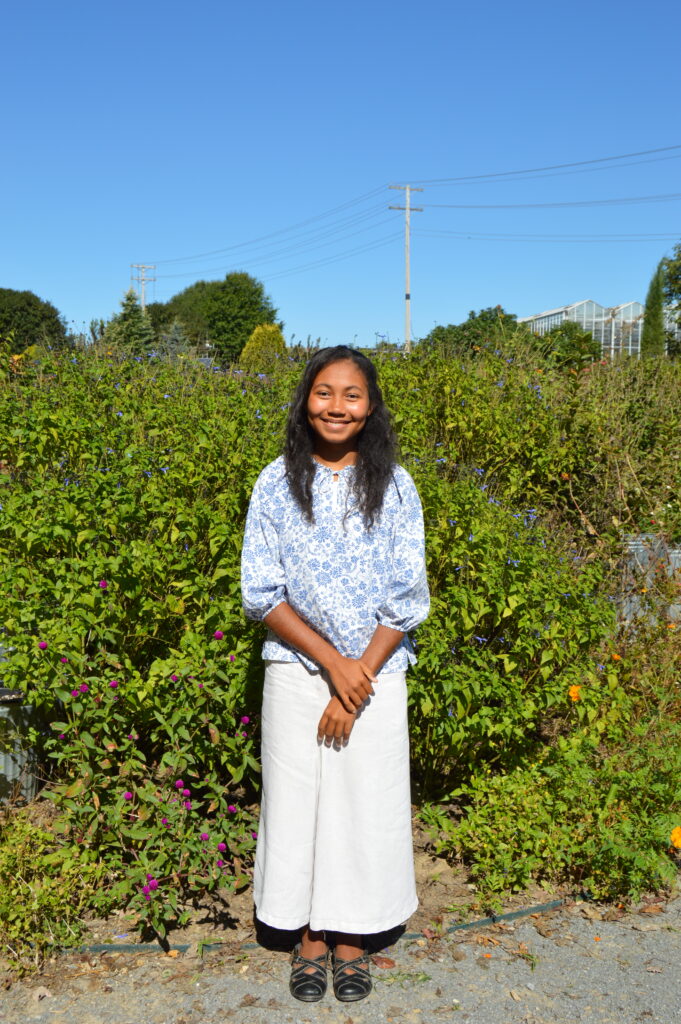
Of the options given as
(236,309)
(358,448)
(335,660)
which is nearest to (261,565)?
(335,660)

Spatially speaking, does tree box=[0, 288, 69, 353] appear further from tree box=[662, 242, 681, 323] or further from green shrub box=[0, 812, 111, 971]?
green shrub box=[0, 812, 111, 971]

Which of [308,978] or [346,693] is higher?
[346,693]

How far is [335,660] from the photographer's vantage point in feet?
7.65

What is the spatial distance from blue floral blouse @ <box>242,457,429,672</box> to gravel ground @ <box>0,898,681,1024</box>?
3.07 feet

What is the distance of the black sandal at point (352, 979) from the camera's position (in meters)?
2.45

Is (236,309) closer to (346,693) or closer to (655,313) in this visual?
(655,313)

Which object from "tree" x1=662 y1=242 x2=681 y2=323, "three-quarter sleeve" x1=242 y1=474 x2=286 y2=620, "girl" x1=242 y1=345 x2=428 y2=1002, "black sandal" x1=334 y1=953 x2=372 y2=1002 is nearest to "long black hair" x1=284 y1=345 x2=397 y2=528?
"girl" x1=242 y1=345 x2=428 y2=1002

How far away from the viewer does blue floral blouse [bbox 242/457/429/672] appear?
93.5 inches

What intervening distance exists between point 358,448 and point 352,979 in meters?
1.51

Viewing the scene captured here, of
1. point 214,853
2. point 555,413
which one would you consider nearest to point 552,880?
point 214,853

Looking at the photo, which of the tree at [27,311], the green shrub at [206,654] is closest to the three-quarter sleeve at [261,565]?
the green shrub at [206,654]

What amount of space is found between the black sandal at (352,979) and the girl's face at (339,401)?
1498mm

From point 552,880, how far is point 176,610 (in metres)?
1.59

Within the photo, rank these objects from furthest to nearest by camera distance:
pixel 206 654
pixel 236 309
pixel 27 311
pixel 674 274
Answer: pixel 236 309 < pixel 27 311 < pixel 674 274 < pixel 206 654
